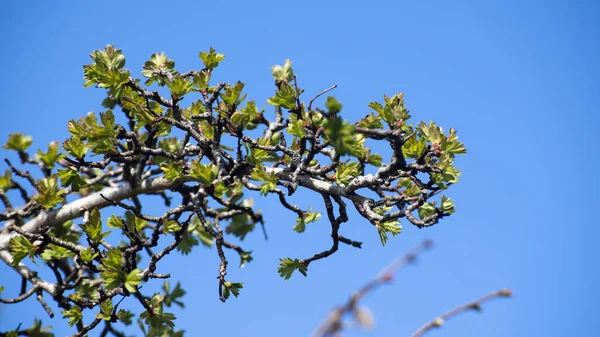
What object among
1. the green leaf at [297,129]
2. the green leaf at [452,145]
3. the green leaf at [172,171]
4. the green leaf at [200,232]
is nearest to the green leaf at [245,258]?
the green leaf at [200,232]

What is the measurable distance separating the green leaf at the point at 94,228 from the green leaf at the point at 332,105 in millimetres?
2500

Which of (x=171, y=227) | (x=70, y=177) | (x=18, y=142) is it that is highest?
(x=18, y=142)

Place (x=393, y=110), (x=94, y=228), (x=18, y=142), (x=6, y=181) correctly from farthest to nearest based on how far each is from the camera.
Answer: (x=18, y=142) < (x=6, y=181) < (x=94, y=228) < (x=393, y=110)

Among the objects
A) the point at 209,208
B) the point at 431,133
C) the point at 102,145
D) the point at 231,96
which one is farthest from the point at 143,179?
the point at 431,133

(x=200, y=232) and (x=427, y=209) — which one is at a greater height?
(x=200, y=232)

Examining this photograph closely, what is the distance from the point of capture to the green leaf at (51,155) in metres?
6.27

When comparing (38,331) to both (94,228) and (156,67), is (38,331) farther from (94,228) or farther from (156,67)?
(156,67)

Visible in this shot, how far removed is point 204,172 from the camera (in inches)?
186

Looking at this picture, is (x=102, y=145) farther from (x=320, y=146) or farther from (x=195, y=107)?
(x=320, y=146)

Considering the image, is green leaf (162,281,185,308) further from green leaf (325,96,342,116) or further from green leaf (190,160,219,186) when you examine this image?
green leaf (325,96,342,116)

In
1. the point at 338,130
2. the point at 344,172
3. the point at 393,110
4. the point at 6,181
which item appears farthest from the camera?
the point at 6,181

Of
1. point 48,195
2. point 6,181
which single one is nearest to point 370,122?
point 48,195

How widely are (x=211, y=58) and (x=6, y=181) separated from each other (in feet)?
9.67

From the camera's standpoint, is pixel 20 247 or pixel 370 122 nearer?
pixel 370 122
